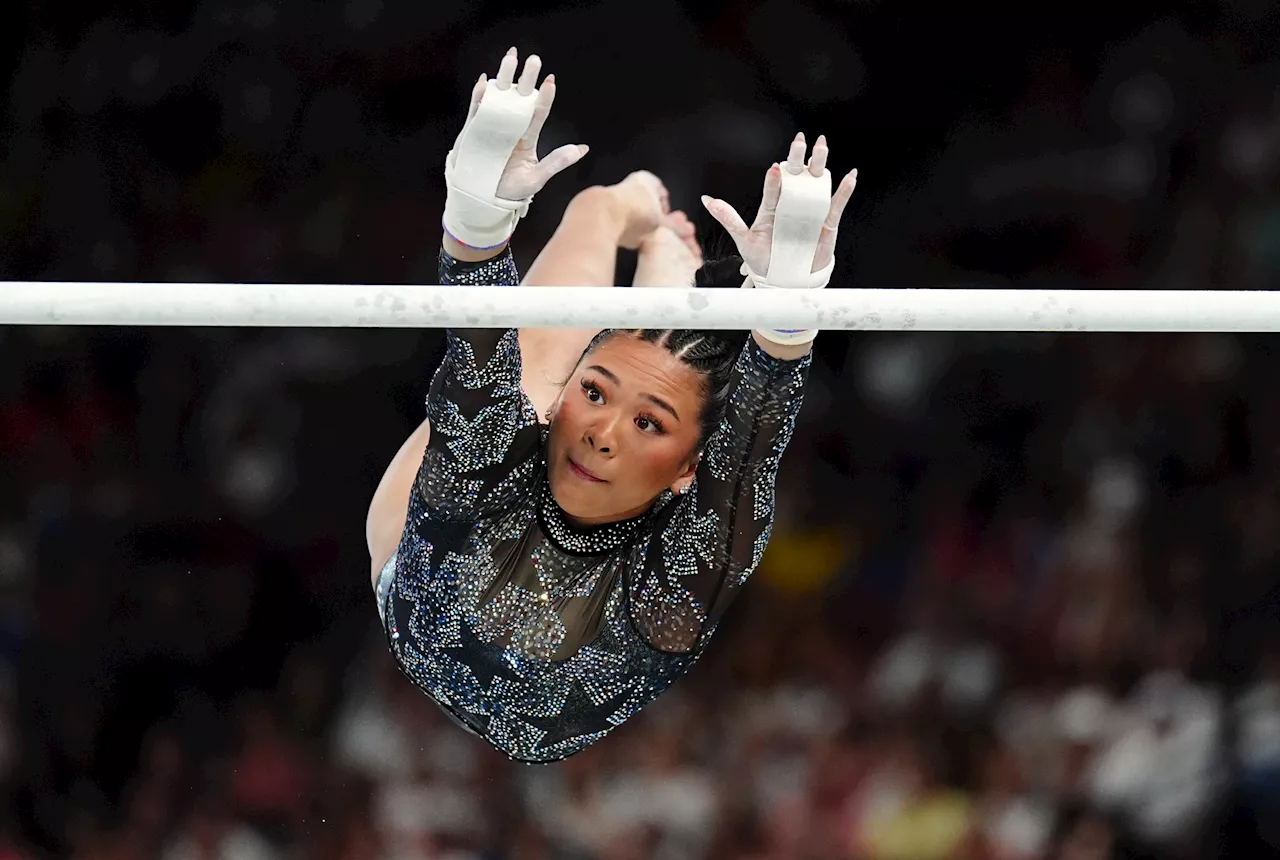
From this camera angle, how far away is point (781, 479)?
4383 mm

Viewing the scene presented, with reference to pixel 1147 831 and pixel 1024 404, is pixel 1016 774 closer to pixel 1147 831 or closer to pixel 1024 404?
pixel 1147 831

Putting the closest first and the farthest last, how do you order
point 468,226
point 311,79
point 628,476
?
point 468,226 → point 628,476 → point 311,79

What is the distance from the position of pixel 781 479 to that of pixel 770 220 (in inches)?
98.9

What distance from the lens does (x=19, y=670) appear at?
4.28 meters

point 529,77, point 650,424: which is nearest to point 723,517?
point 650,424

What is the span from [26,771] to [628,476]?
279 cm

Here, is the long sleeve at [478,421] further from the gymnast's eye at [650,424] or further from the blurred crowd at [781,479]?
the blurred crowd at [781,479]

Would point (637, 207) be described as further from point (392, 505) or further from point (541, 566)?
point (541, 566)

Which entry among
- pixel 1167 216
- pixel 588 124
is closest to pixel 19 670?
pixel 588 124

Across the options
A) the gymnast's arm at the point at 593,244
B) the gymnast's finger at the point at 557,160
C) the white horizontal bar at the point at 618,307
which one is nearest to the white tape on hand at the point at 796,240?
the white horizontal bar at the point at 618,307

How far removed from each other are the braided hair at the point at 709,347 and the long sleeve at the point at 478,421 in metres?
0.24

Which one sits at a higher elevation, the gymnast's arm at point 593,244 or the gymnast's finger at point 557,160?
the gymnast's arm at point 593,244

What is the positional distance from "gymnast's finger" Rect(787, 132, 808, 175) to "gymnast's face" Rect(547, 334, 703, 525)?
51 cm

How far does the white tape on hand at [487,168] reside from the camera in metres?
1.82
